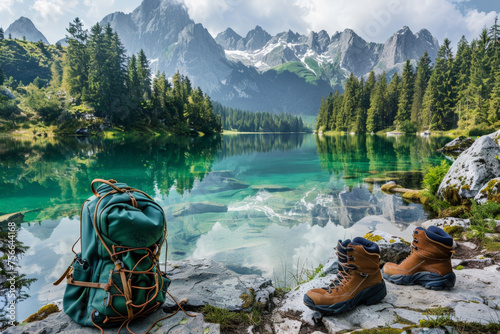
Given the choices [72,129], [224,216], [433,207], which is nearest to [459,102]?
[433,207]

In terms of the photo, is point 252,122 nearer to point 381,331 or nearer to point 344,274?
point 344,274

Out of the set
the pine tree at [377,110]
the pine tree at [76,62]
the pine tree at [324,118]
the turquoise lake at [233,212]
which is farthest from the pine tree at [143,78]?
the pine tree at [324,118]

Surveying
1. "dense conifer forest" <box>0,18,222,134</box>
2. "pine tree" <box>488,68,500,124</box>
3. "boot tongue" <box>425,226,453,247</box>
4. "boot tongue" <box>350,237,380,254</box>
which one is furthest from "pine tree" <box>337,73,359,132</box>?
"boot tongue" <box>350,237,380,254</box>

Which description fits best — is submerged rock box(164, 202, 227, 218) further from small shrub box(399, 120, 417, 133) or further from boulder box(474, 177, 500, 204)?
small shrub box(399, 120, 417, 133)

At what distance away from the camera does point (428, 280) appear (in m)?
3.11

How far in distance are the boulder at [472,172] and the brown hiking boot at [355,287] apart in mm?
7047

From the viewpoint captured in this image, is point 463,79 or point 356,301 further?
point 463,79

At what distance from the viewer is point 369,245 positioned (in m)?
2.79

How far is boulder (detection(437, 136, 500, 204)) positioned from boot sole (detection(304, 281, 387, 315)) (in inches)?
275

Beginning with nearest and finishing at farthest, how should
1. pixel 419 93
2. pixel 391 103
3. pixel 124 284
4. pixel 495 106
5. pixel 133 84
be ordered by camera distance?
A: 1. pixel 124 284
2. pixel 495 106
3. pixel 133 84
4. pixel 419 93
5. pixel 391 103

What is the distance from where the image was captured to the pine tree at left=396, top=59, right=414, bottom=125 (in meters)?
67.5

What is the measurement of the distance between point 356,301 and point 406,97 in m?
80.0

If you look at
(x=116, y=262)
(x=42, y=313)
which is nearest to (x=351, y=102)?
(x=116, y=262)

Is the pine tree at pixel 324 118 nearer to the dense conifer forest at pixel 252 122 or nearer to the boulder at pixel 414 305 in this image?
the dense conifer forest at pixel 252 122
